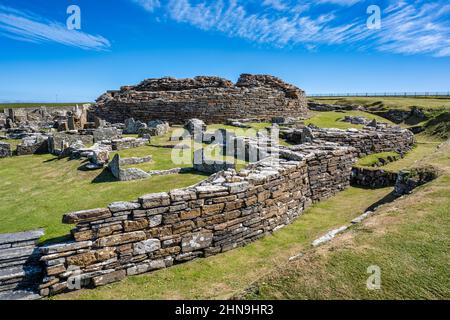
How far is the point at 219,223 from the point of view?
7137 millimetres

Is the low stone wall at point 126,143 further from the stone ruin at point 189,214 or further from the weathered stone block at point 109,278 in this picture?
the weathered stone block at point 109,278

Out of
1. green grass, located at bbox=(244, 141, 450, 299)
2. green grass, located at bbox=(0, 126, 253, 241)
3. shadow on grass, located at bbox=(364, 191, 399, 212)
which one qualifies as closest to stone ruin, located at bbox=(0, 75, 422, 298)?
green grass, located at bbox=(0, 126, 253, 241)

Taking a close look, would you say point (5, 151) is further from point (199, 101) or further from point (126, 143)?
point (199, 101)

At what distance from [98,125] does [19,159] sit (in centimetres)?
799

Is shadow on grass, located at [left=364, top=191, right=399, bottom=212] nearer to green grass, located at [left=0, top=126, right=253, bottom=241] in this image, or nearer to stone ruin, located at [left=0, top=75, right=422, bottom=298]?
stone ruin, located at [left=0, top=75, right=422, bottom=298]

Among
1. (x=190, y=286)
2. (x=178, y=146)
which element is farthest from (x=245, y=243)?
(x=178, y=146)

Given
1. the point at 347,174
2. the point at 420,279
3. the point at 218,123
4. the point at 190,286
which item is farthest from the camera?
the point at 218,123

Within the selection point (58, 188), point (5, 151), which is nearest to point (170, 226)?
point (58, 188)

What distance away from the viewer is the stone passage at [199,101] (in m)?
26.0

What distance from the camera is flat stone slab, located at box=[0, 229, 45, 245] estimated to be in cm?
616

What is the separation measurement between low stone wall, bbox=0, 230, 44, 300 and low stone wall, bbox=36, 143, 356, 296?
0.95 ft

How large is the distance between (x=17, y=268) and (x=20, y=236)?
945 millimetres
